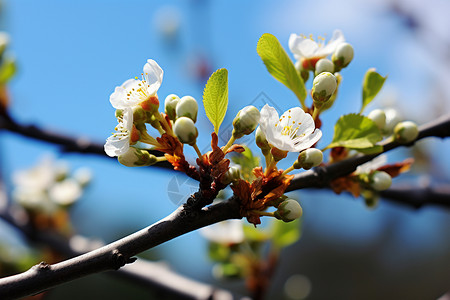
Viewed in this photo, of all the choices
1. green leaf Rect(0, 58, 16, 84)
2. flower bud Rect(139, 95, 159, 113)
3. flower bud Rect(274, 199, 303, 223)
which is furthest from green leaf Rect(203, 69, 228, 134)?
green leaf Rect(0, 58, 16, 84)

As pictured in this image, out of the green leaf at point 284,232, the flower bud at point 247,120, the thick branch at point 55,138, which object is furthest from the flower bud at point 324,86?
the thick branch at point 55,138

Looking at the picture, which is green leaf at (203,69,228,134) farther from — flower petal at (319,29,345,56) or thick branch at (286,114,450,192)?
flower petal at (319,29,345,56)

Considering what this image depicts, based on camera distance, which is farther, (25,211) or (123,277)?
(25,211)

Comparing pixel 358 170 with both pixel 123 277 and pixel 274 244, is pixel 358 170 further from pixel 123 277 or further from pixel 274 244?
pixel 123 277

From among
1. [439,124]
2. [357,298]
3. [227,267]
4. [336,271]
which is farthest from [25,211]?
[336,271]

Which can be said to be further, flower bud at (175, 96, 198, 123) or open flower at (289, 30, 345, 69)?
open flower at (289, 30, 345, 69)

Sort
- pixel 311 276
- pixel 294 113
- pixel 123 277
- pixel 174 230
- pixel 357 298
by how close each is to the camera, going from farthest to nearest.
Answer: pixel 311 276
pixel 357 298
pixel 123 277
pixel 294 113
pixel 174 230
